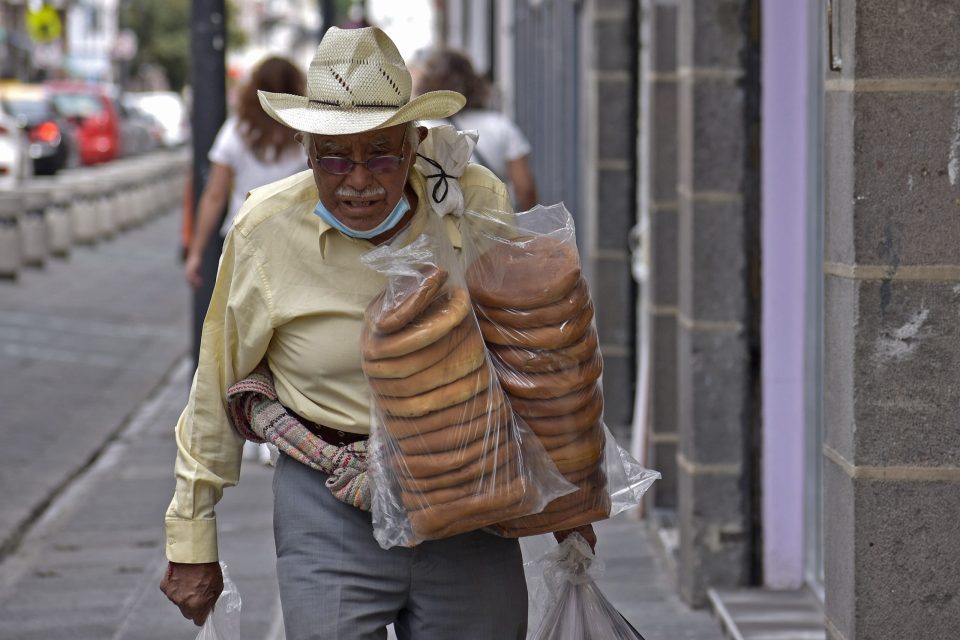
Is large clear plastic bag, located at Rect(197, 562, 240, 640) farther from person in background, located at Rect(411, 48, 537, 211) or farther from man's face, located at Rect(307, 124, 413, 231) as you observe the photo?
person in background, located at Rect(411, 48, 537, 211)

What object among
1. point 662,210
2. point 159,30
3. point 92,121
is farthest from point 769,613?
point 159,30

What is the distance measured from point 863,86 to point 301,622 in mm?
1401

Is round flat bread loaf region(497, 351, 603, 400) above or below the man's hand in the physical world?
above

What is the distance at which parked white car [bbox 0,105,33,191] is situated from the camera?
2297 centimetres

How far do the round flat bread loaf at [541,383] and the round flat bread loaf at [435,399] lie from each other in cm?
10

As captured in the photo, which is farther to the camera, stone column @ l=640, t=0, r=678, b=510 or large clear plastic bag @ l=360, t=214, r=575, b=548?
stone column @ l=640, t=0, r=678, b=510

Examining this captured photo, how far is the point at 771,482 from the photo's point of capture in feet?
17.2

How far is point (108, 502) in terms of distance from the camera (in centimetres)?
743

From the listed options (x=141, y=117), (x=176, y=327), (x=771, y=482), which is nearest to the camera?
(x=771, y=482)

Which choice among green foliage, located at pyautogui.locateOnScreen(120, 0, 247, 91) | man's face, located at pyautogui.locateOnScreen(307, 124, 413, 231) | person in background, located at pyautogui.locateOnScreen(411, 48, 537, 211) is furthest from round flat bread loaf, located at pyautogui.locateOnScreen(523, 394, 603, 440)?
green foliage, located at pyautogui.locateOnScreen(120, 0, 247, 91)

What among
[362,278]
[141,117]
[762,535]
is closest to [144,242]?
[762,535]

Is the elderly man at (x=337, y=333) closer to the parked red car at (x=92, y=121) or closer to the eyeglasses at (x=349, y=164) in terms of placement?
the eyeglasses at (x=349, y=164)

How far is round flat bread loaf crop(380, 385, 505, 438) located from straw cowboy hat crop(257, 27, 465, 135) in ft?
1.66

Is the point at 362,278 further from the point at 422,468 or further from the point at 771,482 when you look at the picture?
the point at 771,482
